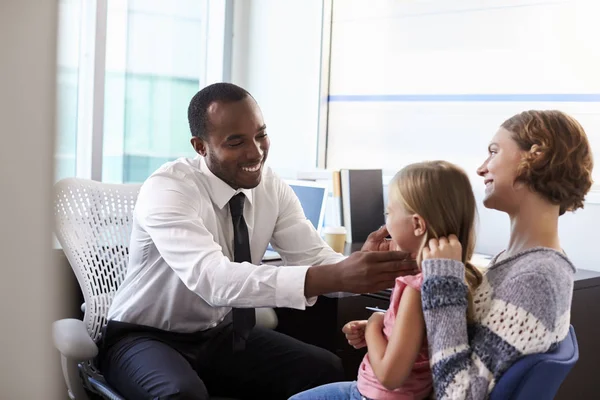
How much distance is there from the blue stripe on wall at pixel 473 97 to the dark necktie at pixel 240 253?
123 centimetres

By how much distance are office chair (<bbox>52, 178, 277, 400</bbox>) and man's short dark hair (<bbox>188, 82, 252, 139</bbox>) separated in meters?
0.32

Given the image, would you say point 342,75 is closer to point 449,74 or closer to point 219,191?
point 449,74

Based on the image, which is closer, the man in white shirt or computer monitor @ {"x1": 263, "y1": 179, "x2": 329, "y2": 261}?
the man in white shirt

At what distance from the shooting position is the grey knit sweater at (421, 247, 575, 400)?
1.23 m

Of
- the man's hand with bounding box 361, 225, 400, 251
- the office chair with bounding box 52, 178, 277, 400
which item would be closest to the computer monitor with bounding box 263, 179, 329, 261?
the office chair with bounding box 52, 178, 277, 400

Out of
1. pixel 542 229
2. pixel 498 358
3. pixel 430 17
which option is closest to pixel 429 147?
pixel 430 17

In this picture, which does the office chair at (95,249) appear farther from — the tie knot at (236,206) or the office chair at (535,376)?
the office chair at (535,376)

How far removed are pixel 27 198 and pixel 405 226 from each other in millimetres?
1154

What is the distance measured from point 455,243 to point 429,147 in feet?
6.01

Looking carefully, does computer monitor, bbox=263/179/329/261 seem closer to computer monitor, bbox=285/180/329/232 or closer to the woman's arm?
computer monitor, bbox=285/180/329/232

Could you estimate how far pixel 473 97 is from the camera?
9.65 feet

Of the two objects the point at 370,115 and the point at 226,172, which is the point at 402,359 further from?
the point at 370,115

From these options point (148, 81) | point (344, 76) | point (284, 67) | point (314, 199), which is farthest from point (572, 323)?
point (148, 81)

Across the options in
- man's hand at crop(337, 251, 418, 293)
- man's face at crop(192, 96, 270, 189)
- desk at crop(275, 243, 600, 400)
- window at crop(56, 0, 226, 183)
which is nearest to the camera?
man's hand at crop(337, 251, 418, 293)
